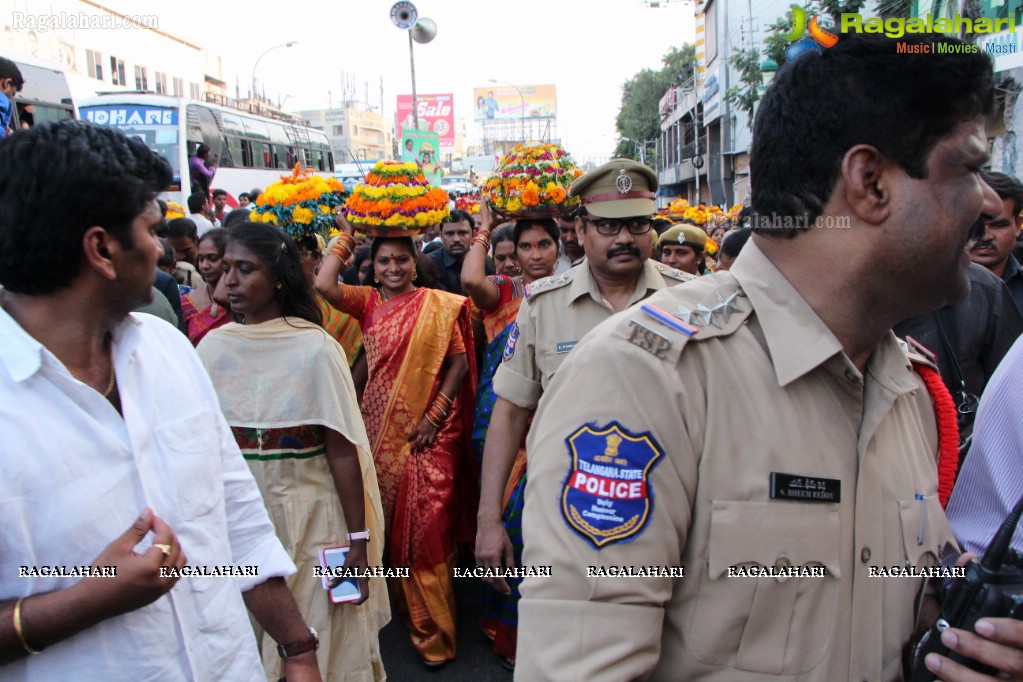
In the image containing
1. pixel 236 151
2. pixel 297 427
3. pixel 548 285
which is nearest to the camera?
pixel 297 427

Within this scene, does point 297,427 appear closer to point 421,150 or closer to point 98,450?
point 98,450

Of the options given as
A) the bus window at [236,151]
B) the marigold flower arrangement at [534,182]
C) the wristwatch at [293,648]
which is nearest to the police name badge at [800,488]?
the wristwatch at [293,648]

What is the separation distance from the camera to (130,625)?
141cm

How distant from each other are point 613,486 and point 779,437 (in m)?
0.28

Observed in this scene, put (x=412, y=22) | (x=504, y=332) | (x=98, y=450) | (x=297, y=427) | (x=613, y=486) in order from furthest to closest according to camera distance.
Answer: (x=412, y=22) < (x=504, y=332) < (x=297, y=427) < (x=98, y=450) < (x=613, y=486)

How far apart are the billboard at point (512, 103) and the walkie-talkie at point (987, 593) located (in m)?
79.5

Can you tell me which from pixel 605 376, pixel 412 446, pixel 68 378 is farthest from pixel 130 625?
pixel 412 446

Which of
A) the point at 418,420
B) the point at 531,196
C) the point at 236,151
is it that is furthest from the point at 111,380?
the point at 236,151

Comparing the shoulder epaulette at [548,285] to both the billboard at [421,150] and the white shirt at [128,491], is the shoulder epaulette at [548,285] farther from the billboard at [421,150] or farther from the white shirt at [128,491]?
the billboard at [421,150]


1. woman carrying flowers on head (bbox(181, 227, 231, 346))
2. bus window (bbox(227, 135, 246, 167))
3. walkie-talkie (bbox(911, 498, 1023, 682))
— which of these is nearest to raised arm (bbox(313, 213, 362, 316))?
woman carrying flowers on head (bbox(181, 227, 231, 346))

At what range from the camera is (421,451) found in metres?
3.82

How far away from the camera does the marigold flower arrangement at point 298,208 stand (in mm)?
4047

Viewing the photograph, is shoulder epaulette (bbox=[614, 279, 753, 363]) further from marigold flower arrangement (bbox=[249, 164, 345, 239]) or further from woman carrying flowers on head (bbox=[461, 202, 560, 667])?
marigold flower arrangement (bbox=[249, 164, 345, 239])

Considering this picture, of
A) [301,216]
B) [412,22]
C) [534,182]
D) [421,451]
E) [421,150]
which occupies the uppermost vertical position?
[412,22]
